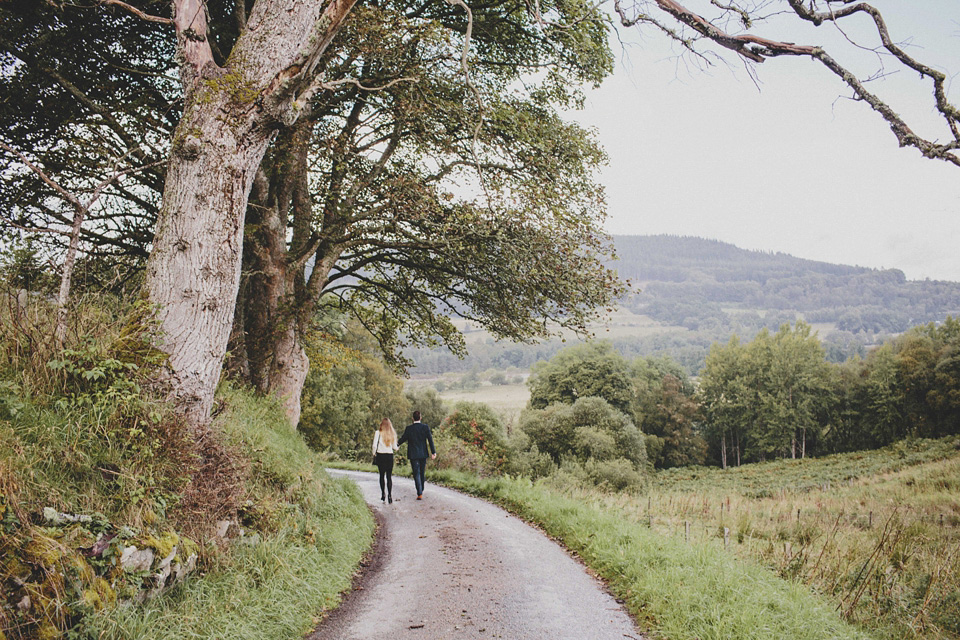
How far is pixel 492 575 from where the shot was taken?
21.0ft

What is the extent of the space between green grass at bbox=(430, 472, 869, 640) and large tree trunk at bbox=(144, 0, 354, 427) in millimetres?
5105

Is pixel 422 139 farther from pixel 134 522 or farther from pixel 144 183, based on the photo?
pixel 134 522

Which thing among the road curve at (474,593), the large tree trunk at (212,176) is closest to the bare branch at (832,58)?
the large tree trunk at (212,176)

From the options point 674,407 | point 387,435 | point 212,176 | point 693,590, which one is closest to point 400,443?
point 387,435

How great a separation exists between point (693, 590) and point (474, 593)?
2372mm

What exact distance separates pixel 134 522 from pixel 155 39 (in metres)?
9.64

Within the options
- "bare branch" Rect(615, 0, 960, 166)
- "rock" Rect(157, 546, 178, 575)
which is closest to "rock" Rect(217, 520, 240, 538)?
"rock" Rect(157, 546, 178, 575)

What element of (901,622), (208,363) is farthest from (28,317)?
(901,622)

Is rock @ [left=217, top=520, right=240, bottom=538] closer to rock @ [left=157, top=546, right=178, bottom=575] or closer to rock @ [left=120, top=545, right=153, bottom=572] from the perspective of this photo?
rock @ [left=157, top=546, right=178, bottom=575]

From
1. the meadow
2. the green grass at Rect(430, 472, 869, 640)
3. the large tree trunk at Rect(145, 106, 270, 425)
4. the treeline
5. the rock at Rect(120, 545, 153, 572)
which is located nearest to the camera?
the rock at Rect(120, 545, 153, 572)

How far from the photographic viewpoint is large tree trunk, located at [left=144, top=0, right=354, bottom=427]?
5.05 m

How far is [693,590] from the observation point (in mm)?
5434

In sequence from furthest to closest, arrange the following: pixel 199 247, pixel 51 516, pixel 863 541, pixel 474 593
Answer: pixel 863 541, pixel 474 593, pixel 199 247, pixel 51 516

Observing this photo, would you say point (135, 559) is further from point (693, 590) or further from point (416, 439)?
point (416, 439)
